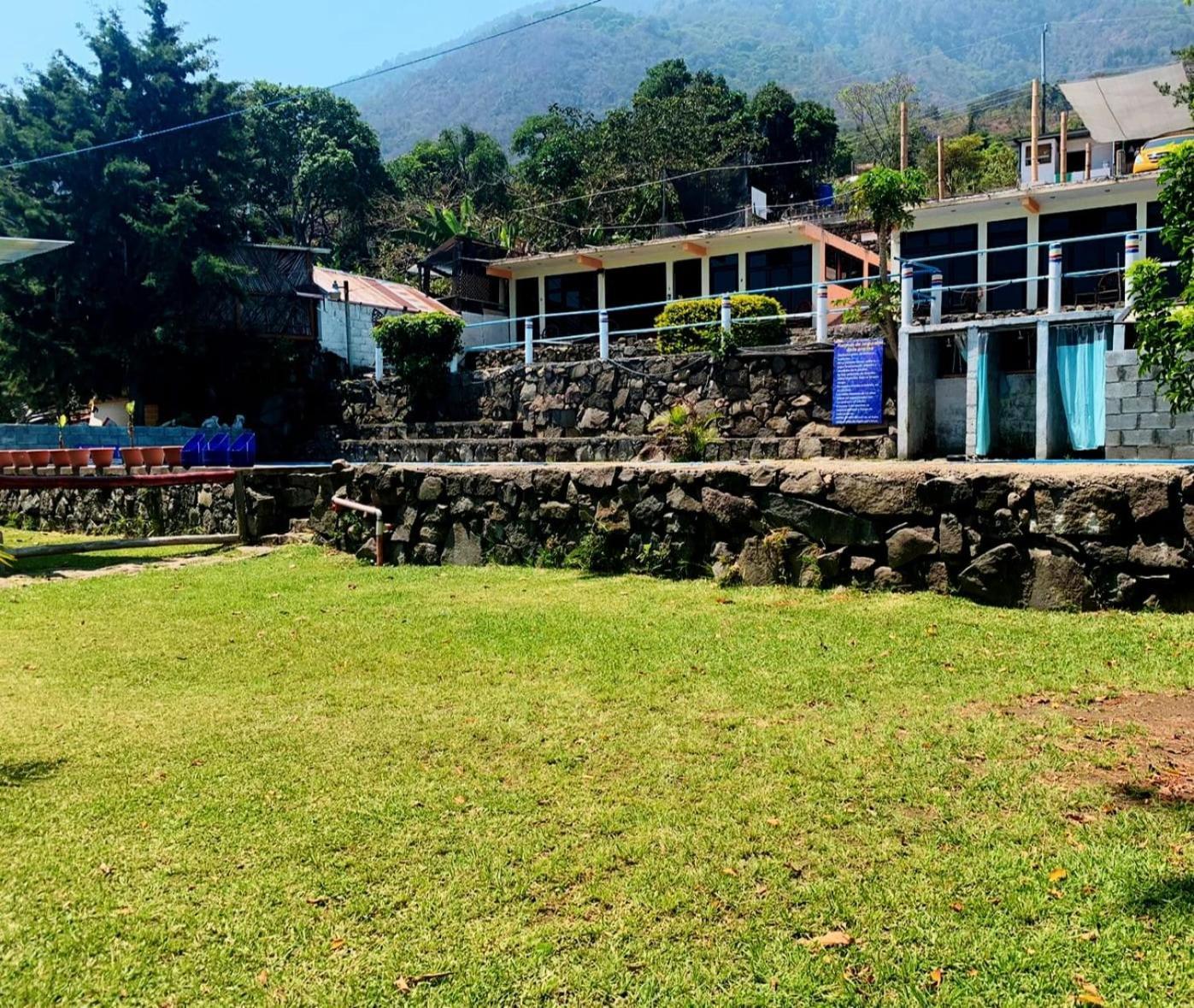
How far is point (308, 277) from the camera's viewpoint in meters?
27.8

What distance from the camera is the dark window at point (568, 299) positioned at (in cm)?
2714

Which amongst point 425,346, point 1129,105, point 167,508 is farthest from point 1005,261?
point 167,508

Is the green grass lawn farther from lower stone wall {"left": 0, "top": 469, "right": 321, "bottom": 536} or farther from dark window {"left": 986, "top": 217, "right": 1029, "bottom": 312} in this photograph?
dark window {"left": 986, "top": 217, "right": 1029, "bottom": 312}

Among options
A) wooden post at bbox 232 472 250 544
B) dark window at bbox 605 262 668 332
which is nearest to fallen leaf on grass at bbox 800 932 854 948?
wooden post at bbox 232 472 250 544

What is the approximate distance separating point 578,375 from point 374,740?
15.1 m

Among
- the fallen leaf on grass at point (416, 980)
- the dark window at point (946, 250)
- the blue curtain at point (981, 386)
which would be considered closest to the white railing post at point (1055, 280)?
the blue curtain at point (981, 386)

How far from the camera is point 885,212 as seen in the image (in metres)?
15.0

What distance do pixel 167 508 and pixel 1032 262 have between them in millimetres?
17397

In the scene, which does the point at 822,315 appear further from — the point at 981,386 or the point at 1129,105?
the point at 1129,105

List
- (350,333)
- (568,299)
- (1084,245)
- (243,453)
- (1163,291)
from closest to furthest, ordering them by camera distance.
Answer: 1. (1163,291)
2. (243,453)
3. (1084,245)
4. (568,299)
5. (350,333)

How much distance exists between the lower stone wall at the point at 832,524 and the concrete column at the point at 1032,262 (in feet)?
40.1

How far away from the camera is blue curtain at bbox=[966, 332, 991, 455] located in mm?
13305

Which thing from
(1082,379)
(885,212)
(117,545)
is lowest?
(117,545)

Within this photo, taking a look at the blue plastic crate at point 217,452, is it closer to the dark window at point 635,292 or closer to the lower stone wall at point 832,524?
the lower stone wall at point 832,524
